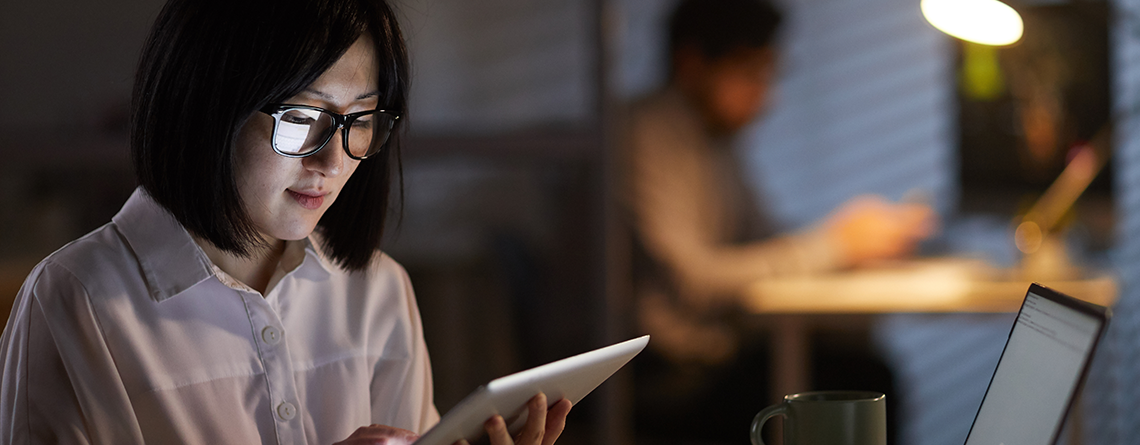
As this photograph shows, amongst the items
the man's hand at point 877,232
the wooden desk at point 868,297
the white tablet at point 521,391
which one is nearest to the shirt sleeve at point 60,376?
the white tablet at point 521,391

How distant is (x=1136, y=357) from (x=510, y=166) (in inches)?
84.7

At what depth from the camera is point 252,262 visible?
111 cm

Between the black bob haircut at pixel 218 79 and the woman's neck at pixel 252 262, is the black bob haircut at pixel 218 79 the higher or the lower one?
the higher one

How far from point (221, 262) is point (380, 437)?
330 mm

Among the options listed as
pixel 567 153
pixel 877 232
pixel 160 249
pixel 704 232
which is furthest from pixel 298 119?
pixel 877 232

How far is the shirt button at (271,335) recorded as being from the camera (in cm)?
106

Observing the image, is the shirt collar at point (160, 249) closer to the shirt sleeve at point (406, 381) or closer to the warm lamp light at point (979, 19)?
the shirt sleeve at point (406, 381)

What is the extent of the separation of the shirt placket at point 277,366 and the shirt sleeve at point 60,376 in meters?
0.15

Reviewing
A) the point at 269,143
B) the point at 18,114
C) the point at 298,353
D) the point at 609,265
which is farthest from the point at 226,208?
the point at 18,114

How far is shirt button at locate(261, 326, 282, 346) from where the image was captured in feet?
3.49

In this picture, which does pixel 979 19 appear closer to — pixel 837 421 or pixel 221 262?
pixel 837 421

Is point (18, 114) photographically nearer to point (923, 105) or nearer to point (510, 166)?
point (510, 166)

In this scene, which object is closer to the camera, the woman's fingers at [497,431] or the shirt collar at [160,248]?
the woman's fingers at [497,431]

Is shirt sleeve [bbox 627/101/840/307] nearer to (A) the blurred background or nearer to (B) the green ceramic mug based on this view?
(A) the blurred background
